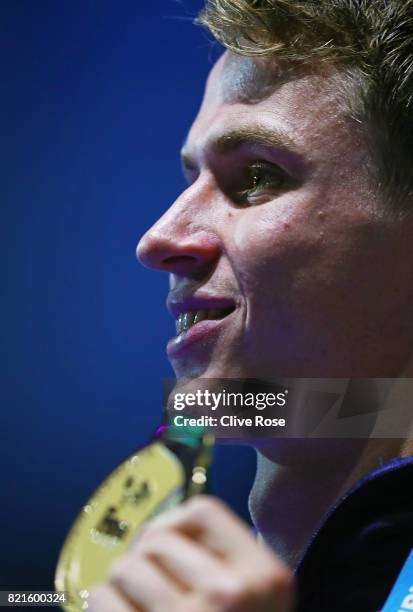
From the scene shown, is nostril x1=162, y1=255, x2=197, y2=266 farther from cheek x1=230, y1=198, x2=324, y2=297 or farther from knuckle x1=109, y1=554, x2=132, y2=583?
knuckle x1=109, y1=554, x2=132, y2=583

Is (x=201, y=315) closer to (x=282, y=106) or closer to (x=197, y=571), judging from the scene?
(x=282, y=106)

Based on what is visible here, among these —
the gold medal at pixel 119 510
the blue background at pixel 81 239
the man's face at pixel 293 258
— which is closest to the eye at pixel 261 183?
the man's face at pixel 293 258

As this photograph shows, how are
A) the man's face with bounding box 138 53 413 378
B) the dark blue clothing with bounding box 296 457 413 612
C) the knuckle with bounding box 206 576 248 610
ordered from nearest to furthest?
the knuckle with bounding box 206 576 248 610, the dark blue clothing with bounding box 296 457 413 612, the man's face with bounding box 138 53 413 378

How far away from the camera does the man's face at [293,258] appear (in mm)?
919

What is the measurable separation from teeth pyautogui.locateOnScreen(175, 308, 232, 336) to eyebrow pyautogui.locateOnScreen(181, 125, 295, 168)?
20 cm

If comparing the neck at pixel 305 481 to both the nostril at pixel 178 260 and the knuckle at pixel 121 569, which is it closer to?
the nostril at pixel 178 260

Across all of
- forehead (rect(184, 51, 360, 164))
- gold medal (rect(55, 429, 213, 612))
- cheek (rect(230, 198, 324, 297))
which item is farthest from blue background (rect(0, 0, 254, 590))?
gold medal (rect(55, 429, 213, 612))

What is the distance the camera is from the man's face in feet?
3.01

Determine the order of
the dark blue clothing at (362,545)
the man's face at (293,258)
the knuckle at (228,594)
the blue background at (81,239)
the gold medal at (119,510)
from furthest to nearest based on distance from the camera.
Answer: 1. the blue background at (81,239)
2. the man's face at (293,258)
3. the dark blue clothing at (362,545)
4. the gold medal at (119,510)
5. the knuckle at (228,594)

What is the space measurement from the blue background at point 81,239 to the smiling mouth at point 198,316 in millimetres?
751

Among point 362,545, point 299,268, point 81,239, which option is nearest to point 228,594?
point 362,545

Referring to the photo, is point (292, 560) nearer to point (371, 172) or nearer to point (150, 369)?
point (371, 172)

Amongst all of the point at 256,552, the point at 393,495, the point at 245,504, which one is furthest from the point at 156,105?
the point at 256,552

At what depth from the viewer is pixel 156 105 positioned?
1899 mm
